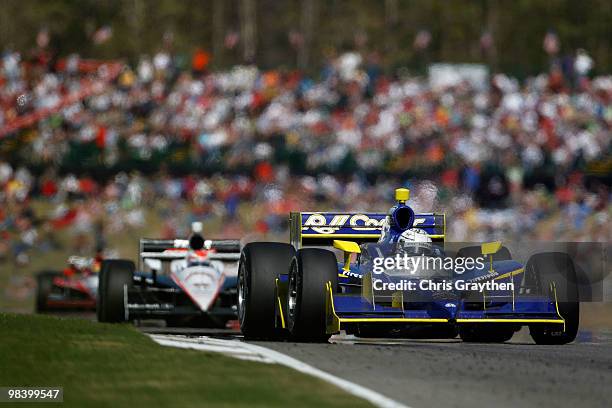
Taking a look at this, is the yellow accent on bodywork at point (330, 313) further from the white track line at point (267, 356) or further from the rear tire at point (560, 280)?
the rear tire at point (560, 280)

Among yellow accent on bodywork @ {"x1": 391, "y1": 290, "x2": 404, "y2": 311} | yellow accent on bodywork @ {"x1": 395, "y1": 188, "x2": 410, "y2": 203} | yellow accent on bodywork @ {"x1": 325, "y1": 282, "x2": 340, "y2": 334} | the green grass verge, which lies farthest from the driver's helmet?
the green grass verge

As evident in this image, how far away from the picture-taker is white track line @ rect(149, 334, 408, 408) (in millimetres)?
7809

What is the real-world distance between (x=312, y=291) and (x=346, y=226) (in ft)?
8.61

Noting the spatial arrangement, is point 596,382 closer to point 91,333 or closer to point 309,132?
point 91,333

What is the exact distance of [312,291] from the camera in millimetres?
11914

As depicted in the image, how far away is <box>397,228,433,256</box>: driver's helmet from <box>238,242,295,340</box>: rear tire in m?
1.03

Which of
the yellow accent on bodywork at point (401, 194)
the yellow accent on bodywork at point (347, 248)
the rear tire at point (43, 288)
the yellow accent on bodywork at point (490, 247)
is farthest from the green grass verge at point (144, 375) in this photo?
the rear tire at point (43, 288)

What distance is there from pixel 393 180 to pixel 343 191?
1266 millimetres

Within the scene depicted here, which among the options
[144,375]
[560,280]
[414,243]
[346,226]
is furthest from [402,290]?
[144,375]

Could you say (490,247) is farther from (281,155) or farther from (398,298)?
(281,155)

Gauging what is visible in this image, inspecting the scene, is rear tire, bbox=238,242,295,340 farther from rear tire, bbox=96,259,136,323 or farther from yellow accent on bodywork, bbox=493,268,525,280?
rear tire, bbox=96,259,136,323

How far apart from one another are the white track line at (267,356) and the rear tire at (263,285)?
2.97ft

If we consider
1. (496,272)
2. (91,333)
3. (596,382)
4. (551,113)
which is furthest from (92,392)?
(551,113)

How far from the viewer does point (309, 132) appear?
35562mm
